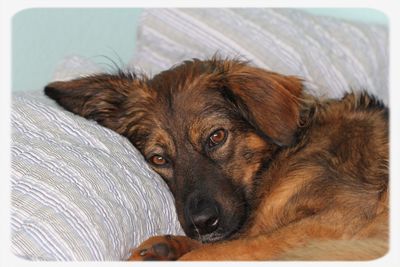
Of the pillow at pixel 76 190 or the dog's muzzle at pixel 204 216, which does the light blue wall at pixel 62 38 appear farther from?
the dog's muzzle at pixel 204 216

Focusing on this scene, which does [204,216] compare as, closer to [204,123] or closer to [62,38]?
[204,123]

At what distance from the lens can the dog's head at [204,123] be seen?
2.70m

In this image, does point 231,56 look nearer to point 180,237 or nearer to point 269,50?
point 269,50

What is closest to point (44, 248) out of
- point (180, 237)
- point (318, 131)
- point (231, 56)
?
point (180, 237)

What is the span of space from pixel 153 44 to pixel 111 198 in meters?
1.46

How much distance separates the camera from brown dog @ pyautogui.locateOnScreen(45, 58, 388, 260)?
2424mm

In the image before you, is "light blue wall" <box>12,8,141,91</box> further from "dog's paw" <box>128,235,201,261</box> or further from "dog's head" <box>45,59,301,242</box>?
"dog's paw" <box>128,235,201,261</box>

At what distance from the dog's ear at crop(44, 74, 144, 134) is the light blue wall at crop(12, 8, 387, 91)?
455 millimetres

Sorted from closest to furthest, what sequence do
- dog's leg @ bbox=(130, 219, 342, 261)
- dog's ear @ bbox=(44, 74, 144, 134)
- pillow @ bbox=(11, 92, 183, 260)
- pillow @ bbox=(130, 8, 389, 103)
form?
pillow @ bbox=(11, 92, 183, 260) → dog's leg @ bbox=(130, 219, 342, 261) → dog's ear @ bbox=(44, 74, 144, 134) → pillow @ bbox=(130, 8, 389, 103)

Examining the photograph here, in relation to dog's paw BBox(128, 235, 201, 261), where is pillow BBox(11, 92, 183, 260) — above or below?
above

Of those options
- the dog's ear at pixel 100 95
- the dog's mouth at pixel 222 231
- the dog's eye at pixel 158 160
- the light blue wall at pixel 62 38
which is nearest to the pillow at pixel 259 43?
the light blue wall at pixel 62 38

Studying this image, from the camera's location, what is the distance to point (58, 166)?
2.46 metres

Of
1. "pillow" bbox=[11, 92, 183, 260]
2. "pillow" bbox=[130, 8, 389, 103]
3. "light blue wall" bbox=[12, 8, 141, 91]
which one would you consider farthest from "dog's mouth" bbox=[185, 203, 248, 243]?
"light blue wall" bbox=[12, 8, 141, 91]

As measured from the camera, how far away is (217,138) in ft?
9.21
